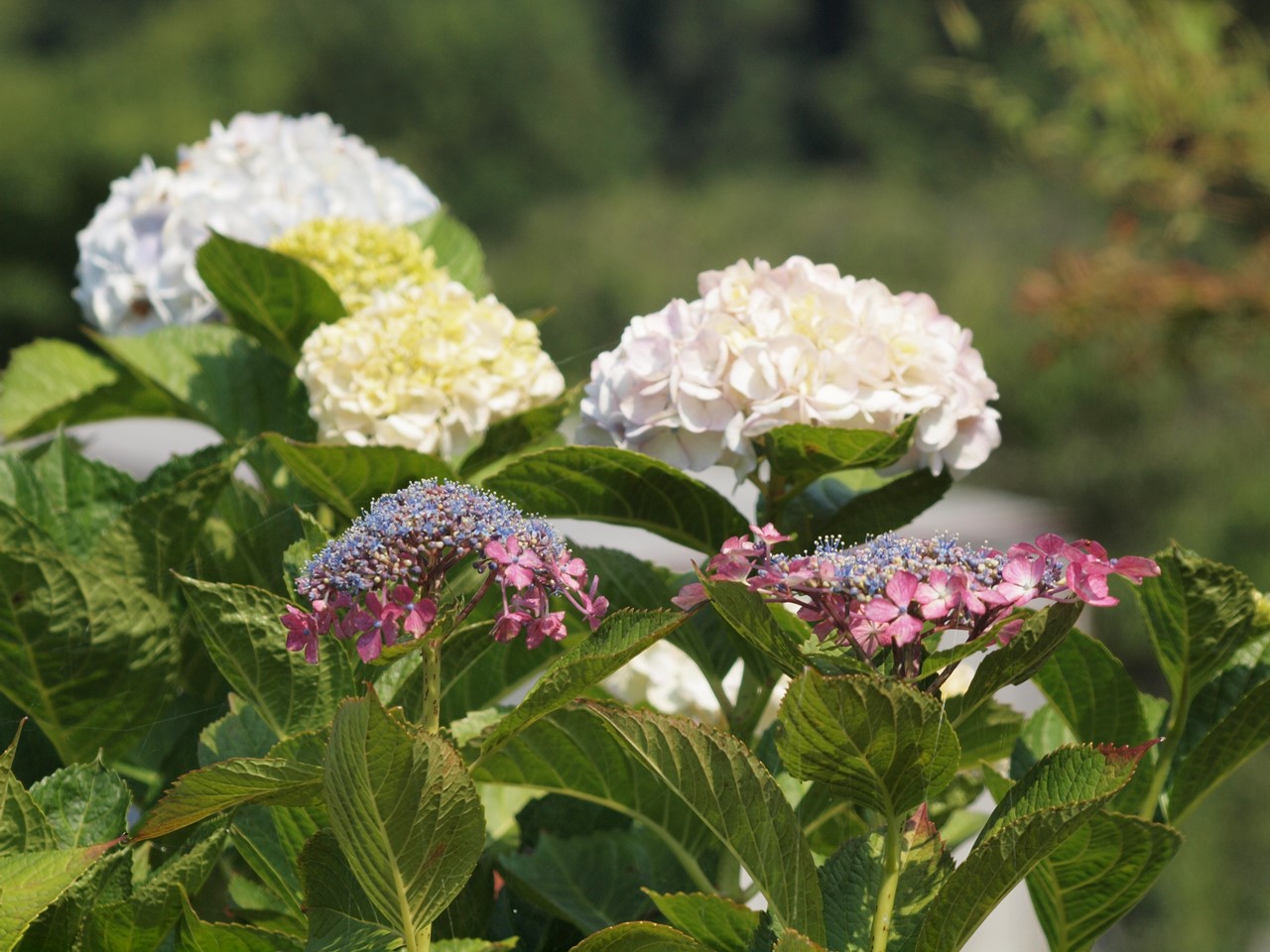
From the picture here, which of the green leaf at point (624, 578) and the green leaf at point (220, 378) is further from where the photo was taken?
the green leaf at point (220, 378)

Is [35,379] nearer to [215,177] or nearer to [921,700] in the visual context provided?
[215,177]

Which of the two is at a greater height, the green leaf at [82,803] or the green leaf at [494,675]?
the green leaf at [82,803]

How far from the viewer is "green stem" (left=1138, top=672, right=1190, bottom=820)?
0.58 m

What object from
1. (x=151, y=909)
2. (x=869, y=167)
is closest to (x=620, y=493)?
(x=151, y=909)

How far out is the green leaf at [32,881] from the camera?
44 cm

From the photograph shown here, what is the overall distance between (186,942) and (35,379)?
53cm

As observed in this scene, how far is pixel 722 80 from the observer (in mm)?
23281

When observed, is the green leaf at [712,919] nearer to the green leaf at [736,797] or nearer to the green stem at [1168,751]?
the green leaf at [736,797]

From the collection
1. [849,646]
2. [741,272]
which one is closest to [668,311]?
[741,272]

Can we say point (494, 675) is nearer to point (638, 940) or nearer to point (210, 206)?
point (638, 940)

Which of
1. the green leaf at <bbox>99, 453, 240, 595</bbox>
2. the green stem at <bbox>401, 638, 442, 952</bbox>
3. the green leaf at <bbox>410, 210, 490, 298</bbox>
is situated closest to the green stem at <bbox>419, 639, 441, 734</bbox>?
the green stem at <bbox>401, 638, 442, 952</bbox>

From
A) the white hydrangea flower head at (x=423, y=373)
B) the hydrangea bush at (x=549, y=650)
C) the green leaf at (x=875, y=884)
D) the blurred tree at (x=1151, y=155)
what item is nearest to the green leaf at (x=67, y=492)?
the hydrangea bush at (x=549, y=650)

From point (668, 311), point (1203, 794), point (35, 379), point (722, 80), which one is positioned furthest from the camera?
point (722, 80)

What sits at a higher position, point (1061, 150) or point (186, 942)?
point (186, 942)
